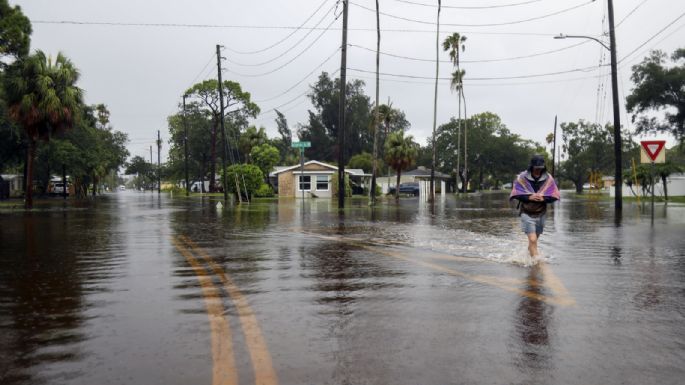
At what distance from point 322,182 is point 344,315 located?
54695 mm

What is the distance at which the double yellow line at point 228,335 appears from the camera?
4172 millimetres

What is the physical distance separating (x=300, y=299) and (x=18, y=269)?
5.39 metres

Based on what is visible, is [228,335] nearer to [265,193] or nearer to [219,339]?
[219,339]

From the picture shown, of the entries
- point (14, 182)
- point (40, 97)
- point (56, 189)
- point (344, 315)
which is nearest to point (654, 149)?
point (344, 315)

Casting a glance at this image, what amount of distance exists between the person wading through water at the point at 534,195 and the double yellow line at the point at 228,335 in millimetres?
4977

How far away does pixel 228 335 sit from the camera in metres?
5.24

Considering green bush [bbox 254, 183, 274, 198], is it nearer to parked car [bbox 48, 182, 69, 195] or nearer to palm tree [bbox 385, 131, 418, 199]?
palm tree [bbox 385, 131, 418, 199]

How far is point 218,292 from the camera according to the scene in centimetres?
736

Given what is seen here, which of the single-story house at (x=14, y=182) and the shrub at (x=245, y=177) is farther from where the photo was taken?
the single-story house at (x=14, y=182)

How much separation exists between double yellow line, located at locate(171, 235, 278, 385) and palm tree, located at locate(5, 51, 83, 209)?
27256mm

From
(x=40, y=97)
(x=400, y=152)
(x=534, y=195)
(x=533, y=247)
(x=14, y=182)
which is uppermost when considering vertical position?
(x=40, y=97)

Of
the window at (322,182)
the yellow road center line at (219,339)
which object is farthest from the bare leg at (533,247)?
the window at (322,182)

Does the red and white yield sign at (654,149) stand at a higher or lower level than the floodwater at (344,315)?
higher

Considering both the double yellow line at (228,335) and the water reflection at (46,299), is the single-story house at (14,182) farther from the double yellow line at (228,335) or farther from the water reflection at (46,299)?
the double yellow line at (228,335)
